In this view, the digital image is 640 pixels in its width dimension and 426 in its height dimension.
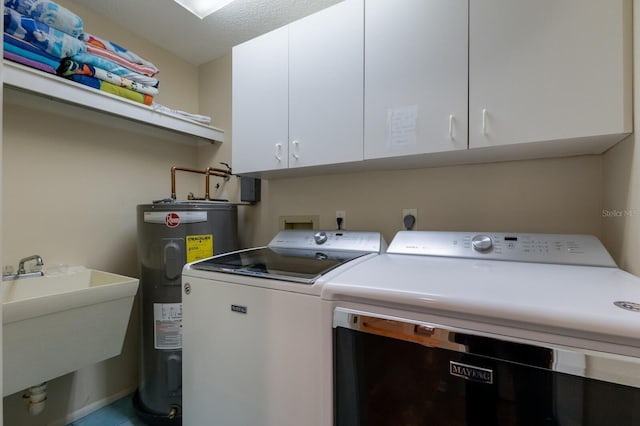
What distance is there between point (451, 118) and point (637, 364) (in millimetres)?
859

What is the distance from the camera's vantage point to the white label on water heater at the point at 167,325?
5.45ft

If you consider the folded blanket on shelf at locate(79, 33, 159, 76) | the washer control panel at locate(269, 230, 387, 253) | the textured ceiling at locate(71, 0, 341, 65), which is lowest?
the washer control panel at locate(269, 230, 387, 253)

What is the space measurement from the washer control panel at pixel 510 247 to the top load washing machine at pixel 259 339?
0.65 feet

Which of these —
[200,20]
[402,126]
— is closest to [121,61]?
[200,20]

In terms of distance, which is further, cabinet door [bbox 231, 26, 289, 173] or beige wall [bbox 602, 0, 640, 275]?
cabinet door [bbox 231, 26, 289, 173]

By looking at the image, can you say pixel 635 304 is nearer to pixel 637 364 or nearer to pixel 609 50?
pixel 637 364

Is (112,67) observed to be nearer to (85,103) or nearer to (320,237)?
(85,103)

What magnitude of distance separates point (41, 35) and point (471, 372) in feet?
7.04

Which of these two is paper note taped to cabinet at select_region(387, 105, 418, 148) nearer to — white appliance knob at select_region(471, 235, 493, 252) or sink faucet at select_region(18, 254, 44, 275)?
white appliance knob at select_region(471, 235, 493, 252)

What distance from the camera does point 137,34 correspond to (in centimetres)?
200

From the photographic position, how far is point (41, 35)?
1.35 metres

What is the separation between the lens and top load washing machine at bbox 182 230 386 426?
934 millimetres

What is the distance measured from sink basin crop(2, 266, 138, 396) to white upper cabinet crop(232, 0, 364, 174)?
3.10ft

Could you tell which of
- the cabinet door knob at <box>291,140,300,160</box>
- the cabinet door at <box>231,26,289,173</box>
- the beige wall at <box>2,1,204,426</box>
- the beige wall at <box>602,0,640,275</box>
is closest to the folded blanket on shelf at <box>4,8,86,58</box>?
the beige wall at <box>2,1,204,426</box>
